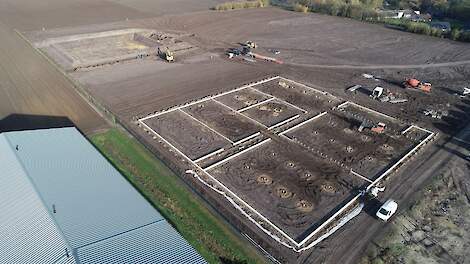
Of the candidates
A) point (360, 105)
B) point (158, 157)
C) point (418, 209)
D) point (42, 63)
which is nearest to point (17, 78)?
point (42, 63)

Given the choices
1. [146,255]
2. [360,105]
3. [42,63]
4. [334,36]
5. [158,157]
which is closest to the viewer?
[146,255]

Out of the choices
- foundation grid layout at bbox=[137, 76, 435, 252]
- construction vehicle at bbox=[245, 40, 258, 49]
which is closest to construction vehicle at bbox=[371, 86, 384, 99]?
foundation grid layout at bbox=[137, 76, 435, 252]

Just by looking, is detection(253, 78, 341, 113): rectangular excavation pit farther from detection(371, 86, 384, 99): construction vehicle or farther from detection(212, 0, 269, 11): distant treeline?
detection(212, 0, 269, 11): distant treeline

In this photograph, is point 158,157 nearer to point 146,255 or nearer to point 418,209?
point 146,255

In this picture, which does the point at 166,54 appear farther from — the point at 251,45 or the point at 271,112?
the point at 271,112

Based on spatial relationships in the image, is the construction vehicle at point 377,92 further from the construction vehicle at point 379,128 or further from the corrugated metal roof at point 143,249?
the corrugated metal roof at point 143,249

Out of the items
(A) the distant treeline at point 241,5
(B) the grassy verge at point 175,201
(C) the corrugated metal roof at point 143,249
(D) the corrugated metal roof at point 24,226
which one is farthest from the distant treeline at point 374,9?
(D) the corrugated metal roof at point 24,226

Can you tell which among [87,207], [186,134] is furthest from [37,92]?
[87,207]

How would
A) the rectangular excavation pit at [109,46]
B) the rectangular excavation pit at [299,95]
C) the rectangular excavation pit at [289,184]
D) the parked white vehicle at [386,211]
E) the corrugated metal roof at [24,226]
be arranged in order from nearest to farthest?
1. the corrugated metal roof at [24,226]
2. the parked white vehicle at [386,211]
3. the rectangular excavation pit at [289,184]
4. the rectangular excavation pit at [299,95]
5. the rectangular excavation pit at [109,46]
